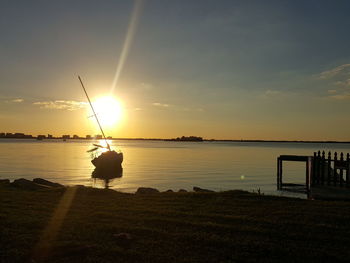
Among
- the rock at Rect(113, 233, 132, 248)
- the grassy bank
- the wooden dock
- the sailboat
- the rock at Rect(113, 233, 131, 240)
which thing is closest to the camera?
the grassy bank

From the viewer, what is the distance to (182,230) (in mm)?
9523

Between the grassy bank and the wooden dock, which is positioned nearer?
the grassy bank

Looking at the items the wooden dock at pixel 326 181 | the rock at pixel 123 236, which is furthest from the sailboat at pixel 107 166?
the rock at pixel 123 236

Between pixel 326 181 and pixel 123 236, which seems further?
pixel 326 181

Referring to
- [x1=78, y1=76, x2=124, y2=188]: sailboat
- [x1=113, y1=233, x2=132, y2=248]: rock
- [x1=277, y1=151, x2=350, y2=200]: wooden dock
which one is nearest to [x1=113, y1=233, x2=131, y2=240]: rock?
[x1=113, y1=233, x2=132, y2=248]: rock

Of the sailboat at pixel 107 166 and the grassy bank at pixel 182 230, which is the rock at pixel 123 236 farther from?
the sailboat at pixel 107 166

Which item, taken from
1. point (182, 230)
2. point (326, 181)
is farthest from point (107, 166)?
point (182, 230)

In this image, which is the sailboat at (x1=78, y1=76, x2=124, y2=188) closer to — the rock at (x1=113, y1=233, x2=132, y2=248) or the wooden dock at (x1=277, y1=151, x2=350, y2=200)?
the wooden dock at (x1=277, y1=151, x2=350, y2=200)

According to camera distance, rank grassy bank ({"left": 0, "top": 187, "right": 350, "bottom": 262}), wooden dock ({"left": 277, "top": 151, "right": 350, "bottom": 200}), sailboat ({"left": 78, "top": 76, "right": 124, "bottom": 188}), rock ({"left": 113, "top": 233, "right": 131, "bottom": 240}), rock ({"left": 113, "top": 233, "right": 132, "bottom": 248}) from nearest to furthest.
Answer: grassy bank ({"left": 0, "top": 187, "right": 350, "bottom": 262})
rock ({"left": 113, "top": 233, "right": 132, "bottom": 248})
rock ({"left": 113, "top": 233, "right": 131, "bottom": 240})
wooden dock ({"left": 277, "top": 151, "right": 350, "bottom": 200})
sailboat ({"left": 78, "top": 76, "right": 124, "bottom": 188})

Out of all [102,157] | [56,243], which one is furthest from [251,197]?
[102,157]

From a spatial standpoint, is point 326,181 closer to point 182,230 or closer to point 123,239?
point 182,230

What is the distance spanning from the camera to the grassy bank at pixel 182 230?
754 centimetres

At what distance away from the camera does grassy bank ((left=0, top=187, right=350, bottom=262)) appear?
754cm

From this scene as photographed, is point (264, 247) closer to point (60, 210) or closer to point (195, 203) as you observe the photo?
point (195, 203)
